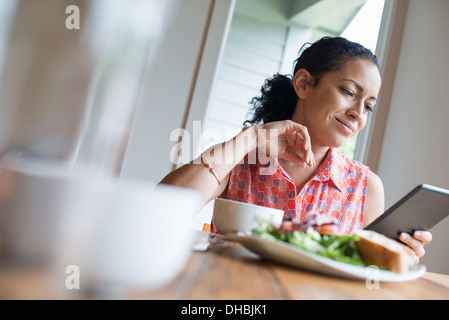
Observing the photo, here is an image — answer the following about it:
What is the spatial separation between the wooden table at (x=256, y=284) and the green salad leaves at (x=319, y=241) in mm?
38

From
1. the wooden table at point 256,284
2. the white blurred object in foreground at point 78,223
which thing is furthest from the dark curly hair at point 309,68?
the white blurred object in foreground at point 78,223

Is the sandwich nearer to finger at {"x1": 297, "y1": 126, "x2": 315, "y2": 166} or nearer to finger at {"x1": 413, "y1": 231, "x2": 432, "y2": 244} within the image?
finger at {"x1": 413, "y1": 231, "x2": 432, "y2": 244}

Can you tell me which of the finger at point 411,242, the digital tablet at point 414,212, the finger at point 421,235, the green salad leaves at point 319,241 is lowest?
the green salad leaves at point 319,241

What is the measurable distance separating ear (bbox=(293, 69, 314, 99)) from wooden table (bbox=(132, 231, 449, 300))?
965mm

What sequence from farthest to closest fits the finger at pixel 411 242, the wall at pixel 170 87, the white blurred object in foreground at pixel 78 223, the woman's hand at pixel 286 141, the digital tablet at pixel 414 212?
1. the wall at pixel 170 87
2. the woman's hand at pixel 286 141
3. the finger at pixel 411 242
4. the digital tablet at pixel 414 212
5. the white blurred object in foreground at pixel 78 223

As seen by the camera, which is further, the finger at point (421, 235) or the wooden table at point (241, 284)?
the finger at point (421, 235)

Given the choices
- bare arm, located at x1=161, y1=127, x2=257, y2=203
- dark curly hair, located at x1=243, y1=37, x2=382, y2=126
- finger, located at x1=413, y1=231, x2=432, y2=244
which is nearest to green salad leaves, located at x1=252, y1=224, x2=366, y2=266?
finger, located at x1=413, y1=231, x2=432, y2=244

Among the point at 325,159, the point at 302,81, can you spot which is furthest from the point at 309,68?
the point at 325,159

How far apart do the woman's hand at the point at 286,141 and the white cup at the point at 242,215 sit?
0.46 meters

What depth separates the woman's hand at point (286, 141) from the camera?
112 cm

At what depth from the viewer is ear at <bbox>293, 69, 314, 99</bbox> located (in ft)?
4.66

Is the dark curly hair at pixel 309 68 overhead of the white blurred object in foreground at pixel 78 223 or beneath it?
overhead

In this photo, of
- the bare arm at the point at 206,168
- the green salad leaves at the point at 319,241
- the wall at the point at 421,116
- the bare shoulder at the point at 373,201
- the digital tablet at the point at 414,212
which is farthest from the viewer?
the wall at the point at 421,116

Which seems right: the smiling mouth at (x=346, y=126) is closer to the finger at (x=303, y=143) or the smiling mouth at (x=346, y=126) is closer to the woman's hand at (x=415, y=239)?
the finger at (x=303, y=143)
